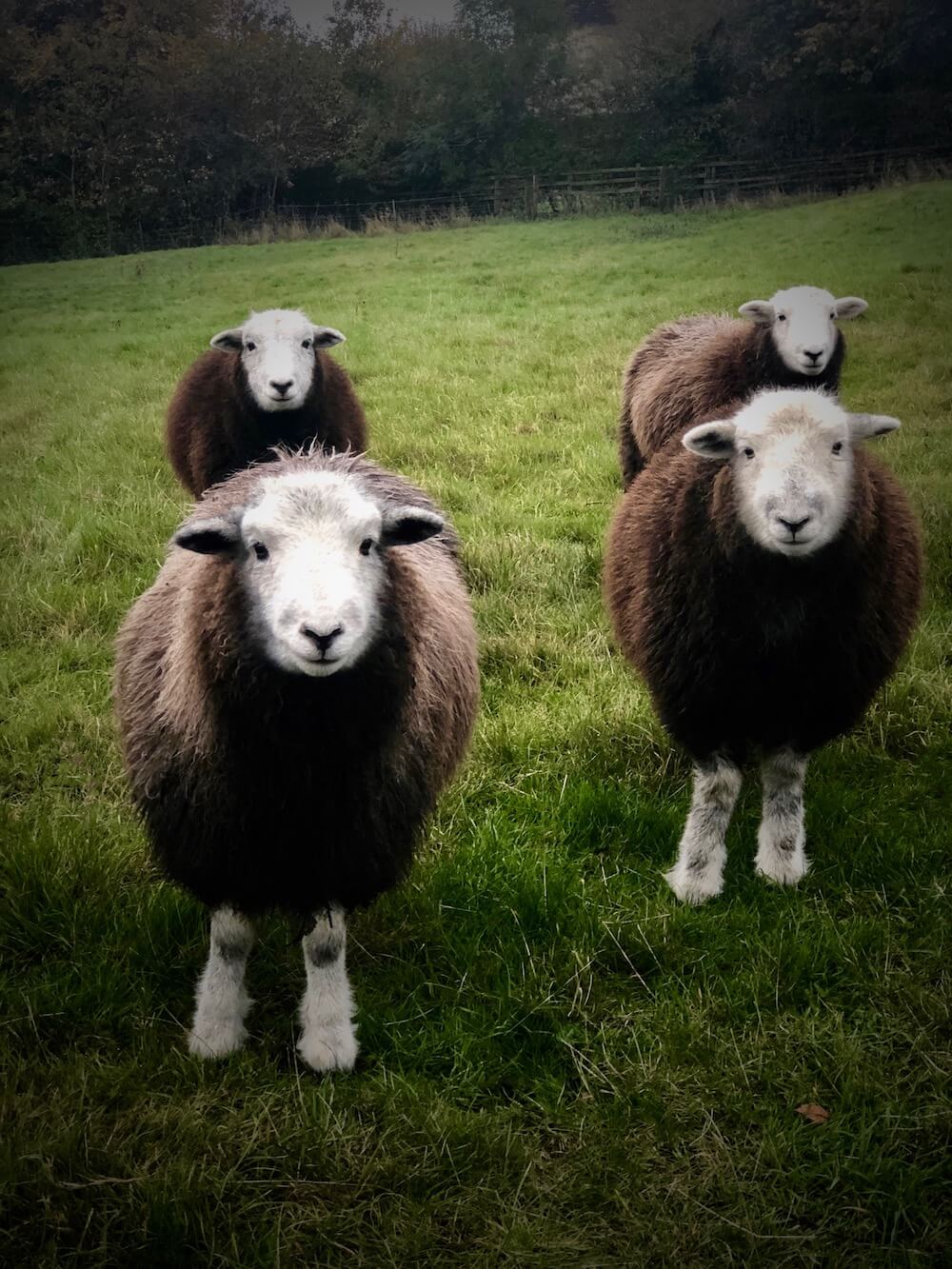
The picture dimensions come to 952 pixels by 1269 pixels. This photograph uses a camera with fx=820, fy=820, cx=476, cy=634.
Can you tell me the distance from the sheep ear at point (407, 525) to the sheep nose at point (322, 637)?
1.36ft

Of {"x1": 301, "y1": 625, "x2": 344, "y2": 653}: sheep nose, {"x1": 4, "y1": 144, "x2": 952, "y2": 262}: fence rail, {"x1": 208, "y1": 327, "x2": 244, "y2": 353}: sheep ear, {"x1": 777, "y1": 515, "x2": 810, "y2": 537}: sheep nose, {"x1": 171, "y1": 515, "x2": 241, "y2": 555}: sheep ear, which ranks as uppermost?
{"x1": 4, "y1": 144, "x2": 952, "y2": 262}: fence rail

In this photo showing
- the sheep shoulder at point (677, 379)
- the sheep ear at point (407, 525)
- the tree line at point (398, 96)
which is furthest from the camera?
the sheep shoulder at point (677, 379)

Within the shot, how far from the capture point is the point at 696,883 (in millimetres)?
2686

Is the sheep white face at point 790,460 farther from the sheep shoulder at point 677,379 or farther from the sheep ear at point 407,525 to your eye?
the sheep shoulder at point 677,379

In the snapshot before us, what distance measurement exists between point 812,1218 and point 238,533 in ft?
6.39

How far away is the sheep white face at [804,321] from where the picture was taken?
13.9ft

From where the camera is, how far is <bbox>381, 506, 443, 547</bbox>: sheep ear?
1.91 metres

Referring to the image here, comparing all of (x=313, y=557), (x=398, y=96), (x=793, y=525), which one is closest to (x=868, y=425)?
(x=793, y=525)

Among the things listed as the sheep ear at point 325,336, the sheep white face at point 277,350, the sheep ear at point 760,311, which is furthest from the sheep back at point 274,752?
the sheep ear at point 760,311

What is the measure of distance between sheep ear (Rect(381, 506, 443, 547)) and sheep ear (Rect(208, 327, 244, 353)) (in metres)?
2.52

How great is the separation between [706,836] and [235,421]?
3.48 m

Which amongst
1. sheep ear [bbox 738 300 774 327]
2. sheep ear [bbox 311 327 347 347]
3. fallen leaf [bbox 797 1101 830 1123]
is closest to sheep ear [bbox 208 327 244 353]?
sheep ear [bbox 311 327 347 347]

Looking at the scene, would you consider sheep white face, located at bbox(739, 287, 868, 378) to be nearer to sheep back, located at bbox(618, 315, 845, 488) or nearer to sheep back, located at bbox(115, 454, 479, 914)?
sheep back, located at bbox(618, 315, 845, 488)

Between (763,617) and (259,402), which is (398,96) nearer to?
(259,402)
